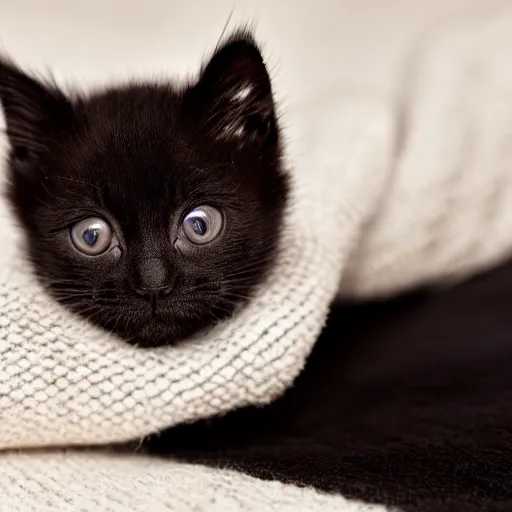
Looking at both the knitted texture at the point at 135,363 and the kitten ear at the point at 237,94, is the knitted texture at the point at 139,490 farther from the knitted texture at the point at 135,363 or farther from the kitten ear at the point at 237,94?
the kitten ear at the point at 237,94

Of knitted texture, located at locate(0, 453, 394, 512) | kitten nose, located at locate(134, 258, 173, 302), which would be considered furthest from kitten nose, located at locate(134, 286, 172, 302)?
knitted texture, located at locate(0, 453, 394, 512)

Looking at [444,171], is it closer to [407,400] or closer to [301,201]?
[301,201]

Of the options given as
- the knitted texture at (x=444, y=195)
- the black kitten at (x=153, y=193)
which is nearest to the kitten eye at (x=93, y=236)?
the black kitten at (x=153, y=193)

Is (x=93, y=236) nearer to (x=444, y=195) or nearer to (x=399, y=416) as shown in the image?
(x=399, y=416)

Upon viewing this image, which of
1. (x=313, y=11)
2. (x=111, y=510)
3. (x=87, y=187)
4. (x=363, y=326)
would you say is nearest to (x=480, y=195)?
(x=363, y=326)

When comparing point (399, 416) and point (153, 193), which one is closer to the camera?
point (153, 193)

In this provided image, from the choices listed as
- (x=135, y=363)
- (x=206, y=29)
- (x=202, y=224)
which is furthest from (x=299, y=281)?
(x=206, y=29)
